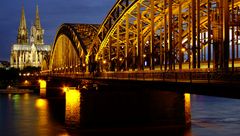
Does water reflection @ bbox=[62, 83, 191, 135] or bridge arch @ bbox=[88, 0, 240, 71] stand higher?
bridge arch @ bbox=[88, 0, 240, 71]

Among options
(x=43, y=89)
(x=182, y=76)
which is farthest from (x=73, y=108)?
(x=43, y=89)

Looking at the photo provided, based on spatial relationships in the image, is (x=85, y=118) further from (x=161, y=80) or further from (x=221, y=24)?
(x=221, y=24)

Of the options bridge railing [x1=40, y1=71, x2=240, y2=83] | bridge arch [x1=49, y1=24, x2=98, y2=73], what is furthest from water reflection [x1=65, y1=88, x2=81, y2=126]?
bridge arch [x1=49, y1=24, x2=98, y2=73]

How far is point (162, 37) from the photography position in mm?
55688

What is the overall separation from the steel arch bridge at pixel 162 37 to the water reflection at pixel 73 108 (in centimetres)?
618

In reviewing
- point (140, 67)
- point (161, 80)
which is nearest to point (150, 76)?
point (161, 80)

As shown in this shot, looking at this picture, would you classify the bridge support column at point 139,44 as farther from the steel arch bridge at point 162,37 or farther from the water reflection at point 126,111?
the water reflection at point 126,111

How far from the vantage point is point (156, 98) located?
53438 mm

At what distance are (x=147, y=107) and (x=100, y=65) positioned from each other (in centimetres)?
1919

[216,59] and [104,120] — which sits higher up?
[216,59]

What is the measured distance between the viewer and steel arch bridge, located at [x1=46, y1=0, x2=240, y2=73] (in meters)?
32.6

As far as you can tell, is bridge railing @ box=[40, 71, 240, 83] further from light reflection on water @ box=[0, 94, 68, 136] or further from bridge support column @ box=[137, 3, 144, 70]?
light reflection on water @ box=[0, 94, 68, 136]

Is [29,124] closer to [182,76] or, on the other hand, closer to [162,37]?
[162,37]

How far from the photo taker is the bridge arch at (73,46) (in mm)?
96056
